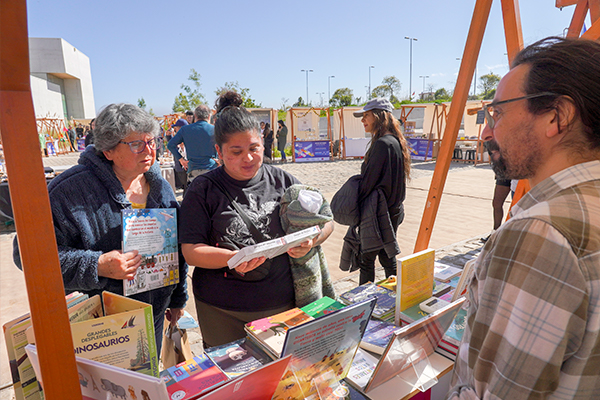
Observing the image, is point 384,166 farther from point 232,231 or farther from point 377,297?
point 232,231

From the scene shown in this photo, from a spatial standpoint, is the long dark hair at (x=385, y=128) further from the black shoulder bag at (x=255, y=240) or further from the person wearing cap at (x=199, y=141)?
the person wearing cap at (x=199, y=141)

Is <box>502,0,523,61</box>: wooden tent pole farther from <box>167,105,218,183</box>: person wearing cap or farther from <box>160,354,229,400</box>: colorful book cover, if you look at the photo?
<box>167,105,218,183</box>: person wearing cap

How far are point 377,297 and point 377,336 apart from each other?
34cm

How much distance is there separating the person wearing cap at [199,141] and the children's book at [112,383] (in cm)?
450

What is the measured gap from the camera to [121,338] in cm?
106

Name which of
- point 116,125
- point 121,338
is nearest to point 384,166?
point 116,125

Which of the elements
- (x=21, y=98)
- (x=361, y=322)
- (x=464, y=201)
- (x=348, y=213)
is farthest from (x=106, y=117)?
(x=464, y=201)

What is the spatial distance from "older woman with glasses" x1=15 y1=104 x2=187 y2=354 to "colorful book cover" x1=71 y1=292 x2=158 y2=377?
0.42 m

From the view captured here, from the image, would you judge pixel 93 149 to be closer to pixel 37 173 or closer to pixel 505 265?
pixel 37 173

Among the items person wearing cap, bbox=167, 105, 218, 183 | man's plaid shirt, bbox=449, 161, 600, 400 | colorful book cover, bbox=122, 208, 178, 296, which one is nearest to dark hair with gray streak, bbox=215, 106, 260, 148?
colorful book cover, bbox=122, 208, 178, 296

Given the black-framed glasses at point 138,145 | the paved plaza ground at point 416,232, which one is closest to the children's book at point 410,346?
the black-framed glasses at point 138,145

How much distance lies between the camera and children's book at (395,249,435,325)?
1710 millimetres

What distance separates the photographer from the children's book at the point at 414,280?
1710 millimetres

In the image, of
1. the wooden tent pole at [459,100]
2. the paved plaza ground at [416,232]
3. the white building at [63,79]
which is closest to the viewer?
the wooden tent pole at [459,100]
